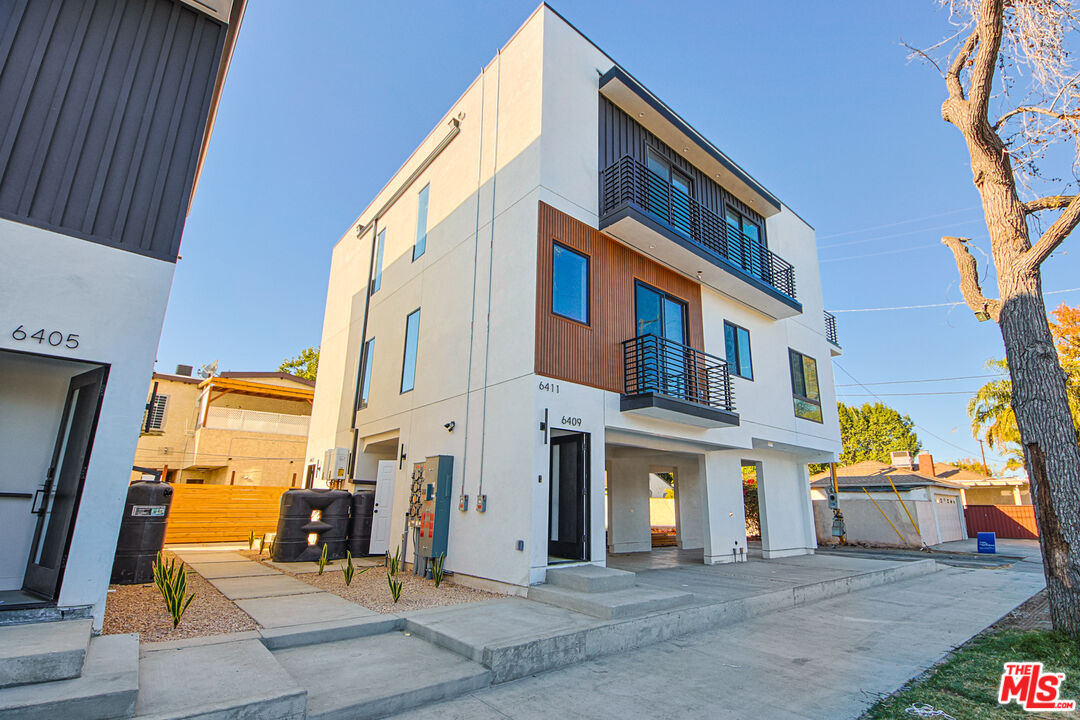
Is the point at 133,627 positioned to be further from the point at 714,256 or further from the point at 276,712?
A: the point at 714,256

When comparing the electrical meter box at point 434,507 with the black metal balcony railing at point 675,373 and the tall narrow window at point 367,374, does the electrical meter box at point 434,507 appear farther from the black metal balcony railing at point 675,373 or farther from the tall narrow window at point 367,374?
the tall narrow window at point 367,374

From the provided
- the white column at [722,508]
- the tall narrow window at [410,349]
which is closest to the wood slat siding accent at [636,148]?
the tall narrow window at [410,349]

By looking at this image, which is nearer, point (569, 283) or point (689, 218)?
point (569, 283)

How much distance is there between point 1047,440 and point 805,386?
9.34m

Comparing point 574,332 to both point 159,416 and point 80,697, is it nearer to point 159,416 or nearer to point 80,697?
point 80,697

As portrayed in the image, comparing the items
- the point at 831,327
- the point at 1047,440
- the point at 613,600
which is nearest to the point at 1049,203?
the point at 1047,440

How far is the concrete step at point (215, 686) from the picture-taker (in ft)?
10.1

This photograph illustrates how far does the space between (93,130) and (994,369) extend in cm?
3066

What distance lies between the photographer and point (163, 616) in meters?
5.45

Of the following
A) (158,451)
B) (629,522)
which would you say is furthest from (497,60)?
(158,451)

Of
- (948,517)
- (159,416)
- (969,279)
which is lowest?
(948,517)

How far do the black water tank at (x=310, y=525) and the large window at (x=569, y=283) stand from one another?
22.0 feet

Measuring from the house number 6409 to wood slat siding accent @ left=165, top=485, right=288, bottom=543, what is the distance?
1016 cm

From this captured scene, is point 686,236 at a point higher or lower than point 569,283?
higher
